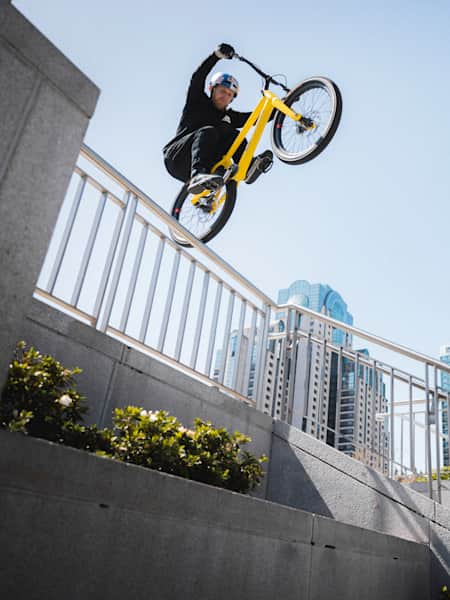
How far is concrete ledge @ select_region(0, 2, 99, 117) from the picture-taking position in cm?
196

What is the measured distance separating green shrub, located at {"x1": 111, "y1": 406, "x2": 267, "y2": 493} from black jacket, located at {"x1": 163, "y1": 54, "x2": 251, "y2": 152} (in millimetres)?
4386

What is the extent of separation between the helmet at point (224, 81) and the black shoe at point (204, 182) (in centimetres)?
135

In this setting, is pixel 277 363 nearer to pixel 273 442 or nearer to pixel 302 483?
pixel 273 442

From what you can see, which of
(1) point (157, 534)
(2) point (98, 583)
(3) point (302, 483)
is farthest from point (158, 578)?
(3) point (302, 483)

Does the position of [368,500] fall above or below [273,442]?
below

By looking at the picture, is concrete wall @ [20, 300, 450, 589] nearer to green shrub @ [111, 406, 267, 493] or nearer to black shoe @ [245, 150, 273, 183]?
green shrub @ [111, 406, 267, 493]

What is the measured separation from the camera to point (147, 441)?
111 inches

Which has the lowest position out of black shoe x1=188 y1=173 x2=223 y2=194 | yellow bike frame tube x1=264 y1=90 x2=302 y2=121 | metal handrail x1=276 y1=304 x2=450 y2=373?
metal handrail x1=276 y1=304 x2=450 y2=373

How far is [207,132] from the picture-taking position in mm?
6414

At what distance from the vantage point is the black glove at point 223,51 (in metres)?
6.34

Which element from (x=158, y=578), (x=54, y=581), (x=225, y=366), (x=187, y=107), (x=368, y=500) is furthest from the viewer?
(x=187, y=107)

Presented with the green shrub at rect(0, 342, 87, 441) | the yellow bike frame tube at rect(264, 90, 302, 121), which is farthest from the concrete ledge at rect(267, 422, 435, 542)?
the yellow bike frame tube at rect(264, 90, 302, 121)

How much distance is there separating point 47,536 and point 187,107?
5783 mm

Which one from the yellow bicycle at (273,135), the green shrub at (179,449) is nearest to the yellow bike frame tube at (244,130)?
the yellow bicycle at (273,135)
